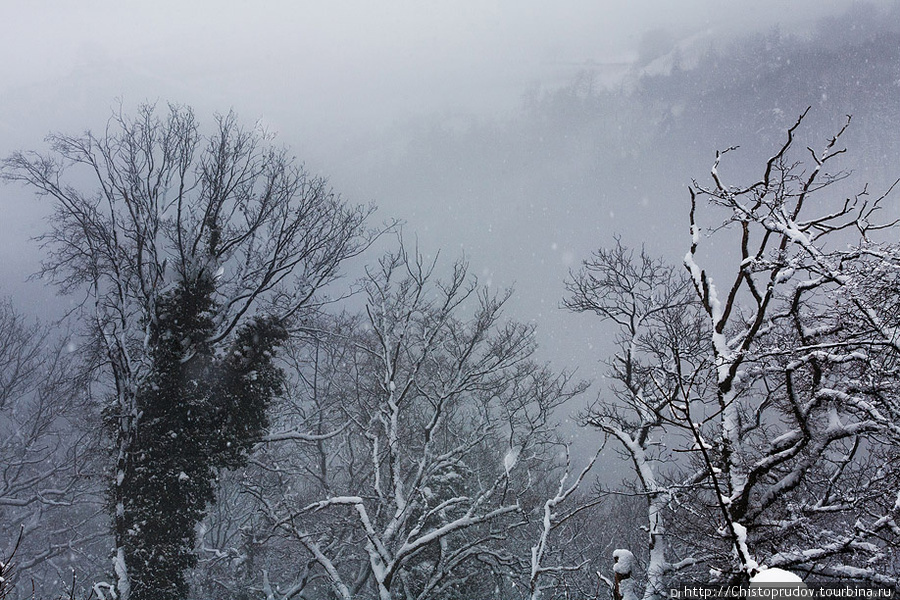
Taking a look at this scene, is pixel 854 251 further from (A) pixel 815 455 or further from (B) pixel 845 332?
(A) pixel 815 455

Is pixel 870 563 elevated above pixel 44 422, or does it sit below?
below

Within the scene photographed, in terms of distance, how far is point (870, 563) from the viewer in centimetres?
479

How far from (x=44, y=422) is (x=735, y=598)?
2098cm

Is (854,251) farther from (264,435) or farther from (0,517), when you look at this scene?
(0,517)

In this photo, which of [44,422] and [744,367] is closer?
[744,367]

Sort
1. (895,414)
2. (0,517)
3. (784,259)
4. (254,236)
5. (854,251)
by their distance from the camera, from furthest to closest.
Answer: (0,517)
(254,236)
(784,259)
(895,414)
(854,251)

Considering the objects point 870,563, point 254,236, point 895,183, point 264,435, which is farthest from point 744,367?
point 254,236

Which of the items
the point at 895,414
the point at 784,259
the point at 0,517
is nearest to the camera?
the point at 895,414

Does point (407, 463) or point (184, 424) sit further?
point (407, 463)

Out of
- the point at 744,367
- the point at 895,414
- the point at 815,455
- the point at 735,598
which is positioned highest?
the point at 744,367

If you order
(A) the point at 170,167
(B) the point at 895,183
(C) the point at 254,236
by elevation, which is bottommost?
(B) the point at 895,183

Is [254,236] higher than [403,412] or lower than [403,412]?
higher

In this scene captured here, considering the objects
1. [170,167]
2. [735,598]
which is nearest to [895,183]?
[735,598]

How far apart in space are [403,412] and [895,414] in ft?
51.1
